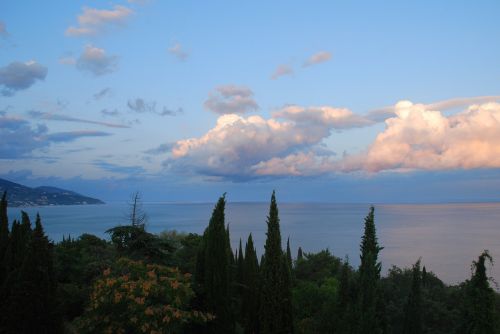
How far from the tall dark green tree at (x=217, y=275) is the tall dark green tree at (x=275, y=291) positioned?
1.79 m

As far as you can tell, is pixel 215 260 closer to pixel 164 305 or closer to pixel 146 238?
pixel 164 305

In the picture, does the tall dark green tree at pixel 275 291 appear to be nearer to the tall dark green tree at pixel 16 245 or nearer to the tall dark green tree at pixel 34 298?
Result: the tall dark green tree at pixel 34 298

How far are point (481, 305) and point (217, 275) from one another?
1347 cm

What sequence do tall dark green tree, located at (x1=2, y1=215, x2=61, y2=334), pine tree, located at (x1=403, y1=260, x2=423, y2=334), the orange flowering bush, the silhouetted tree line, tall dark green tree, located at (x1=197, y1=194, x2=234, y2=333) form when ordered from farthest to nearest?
pine tree, located at (x1=403, y1=260, x2=423, y2=334), tall dark green tree, located at (x1=197, y1=194, x2=234, y2=333), the silhouetted tree line, tall dark green tree, located at (x1=2, y1=215, x2=61, y2=334), the orange flowering bush

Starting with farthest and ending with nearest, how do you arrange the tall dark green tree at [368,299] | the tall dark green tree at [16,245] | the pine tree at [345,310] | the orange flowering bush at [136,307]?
the pine tree at [345,310]
the tall dark green tree at [368,299]
the tall dark green tree at [16,245]
the orange flowering bush at [136,307]

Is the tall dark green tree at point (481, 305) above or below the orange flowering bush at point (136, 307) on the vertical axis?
below

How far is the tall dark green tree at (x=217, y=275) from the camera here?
789 inches

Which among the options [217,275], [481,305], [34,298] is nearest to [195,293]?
[217,275]

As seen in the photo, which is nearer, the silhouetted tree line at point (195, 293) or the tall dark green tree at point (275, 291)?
the silhouetted tree line at point (195, 293)

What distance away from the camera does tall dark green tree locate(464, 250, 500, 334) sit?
21.4 m

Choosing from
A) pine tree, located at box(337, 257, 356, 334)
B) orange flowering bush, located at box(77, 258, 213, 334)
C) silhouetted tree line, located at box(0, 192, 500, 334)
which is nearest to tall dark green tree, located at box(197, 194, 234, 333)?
silhouetted tree line, located at box(0, 192, 500, 334)

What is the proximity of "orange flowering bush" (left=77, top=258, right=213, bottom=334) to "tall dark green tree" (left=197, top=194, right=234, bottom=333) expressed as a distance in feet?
13.0

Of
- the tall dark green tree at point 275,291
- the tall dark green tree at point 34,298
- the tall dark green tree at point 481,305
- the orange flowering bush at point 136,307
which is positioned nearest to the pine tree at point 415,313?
the tall dark green tree at point 481,305

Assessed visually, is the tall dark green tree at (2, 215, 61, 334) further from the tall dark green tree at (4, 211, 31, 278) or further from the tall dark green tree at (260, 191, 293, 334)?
the tall dark green tree at (260, 191, 293, 334)
